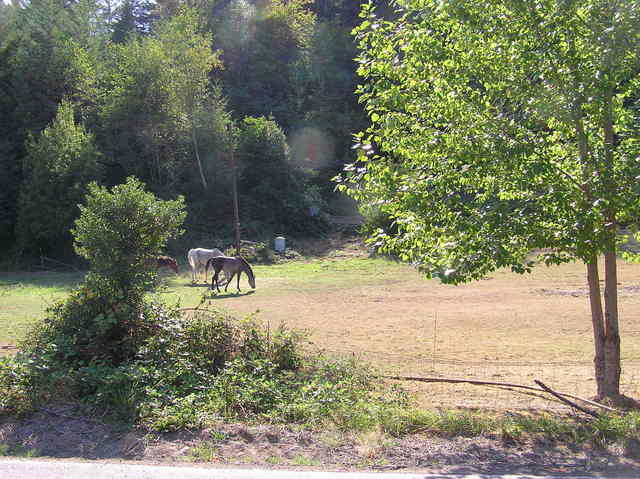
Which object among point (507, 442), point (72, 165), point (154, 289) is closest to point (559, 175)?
point (507, 442)

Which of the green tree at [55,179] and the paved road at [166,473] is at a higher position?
the green tree at [55,179]

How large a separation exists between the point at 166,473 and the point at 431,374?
5.69 meters

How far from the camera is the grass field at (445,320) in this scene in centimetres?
983

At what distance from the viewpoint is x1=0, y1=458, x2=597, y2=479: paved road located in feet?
16.1

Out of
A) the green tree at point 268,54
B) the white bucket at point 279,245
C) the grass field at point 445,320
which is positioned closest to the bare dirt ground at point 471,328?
the grass field at point 445,320

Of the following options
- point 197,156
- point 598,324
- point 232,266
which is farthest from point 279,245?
point 598,324

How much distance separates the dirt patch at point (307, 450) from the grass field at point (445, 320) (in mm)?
Answer: 2304

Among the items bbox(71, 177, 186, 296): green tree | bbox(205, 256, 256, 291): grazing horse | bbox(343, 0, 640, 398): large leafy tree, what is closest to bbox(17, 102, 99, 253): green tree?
bbox(205, 256, 256, 291): grazing horse

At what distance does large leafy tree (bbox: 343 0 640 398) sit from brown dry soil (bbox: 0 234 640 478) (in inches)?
79.9

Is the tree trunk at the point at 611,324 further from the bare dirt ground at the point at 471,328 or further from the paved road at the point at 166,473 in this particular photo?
the paved road at the point at 166,473

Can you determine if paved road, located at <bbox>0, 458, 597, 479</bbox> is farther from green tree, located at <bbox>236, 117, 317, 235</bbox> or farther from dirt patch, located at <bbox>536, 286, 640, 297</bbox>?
green tree, located at <bbox>236, 117, 317, 235</bbox>

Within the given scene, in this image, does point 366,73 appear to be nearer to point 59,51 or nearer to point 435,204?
point 435,204

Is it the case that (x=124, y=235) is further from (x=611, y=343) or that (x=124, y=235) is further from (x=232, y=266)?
(x=232, y=266)

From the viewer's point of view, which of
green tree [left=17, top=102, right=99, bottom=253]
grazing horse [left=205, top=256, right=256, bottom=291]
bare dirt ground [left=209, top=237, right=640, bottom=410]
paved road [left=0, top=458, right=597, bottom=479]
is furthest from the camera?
green tree [left=17, top=102, right=99, bottom=253]
